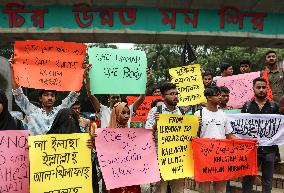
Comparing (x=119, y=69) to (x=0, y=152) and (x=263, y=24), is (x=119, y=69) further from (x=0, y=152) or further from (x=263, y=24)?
(x=263, y=24)

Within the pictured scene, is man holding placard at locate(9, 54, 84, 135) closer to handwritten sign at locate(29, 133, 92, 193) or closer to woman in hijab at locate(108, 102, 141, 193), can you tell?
handwritten sign at locate(29, 133, 92, 193)

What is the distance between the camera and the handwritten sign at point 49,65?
15.6 ft

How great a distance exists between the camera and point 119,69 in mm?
5164

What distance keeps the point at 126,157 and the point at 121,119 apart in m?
0.42

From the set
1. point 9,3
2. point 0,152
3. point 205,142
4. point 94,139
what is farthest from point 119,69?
point 9,3

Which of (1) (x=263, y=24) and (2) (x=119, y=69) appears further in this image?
(1) (x=263, y=24)

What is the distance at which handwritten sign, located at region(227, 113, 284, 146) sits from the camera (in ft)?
18.6

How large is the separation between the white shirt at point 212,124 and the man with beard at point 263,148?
68 centimetres

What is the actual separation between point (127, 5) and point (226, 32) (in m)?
2.54

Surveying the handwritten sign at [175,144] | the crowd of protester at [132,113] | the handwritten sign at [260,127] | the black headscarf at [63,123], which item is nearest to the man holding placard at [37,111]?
the crowd of protester at [132,113]

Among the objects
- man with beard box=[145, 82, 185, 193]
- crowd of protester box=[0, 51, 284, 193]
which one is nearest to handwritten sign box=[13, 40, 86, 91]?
crowd of protester box=[0, 51, 284, 193]

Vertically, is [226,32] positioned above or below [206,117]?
above

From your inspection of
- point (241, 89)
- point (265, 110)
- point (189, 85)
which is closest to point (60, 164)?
point (189, 85)

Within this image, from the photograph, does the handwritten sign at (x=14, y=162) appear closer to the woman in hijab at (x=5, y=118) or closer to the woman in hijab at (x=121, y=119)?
the woman in hijab at (x=5, y=118)
